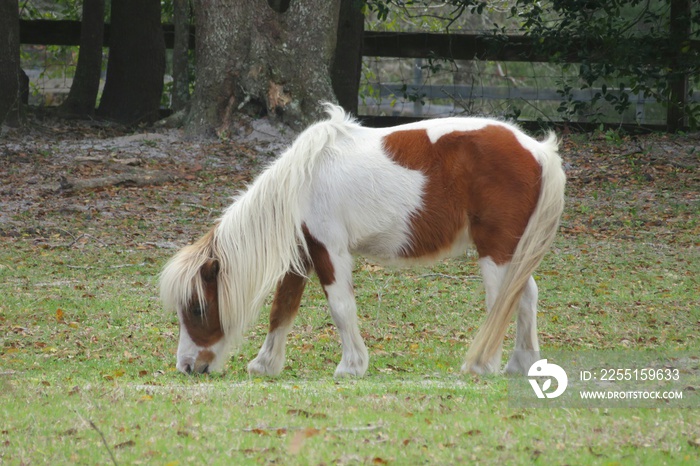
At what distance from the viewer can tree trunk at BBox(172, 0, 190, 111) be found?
18172 mm

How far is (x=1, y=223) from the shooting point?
40.3ft

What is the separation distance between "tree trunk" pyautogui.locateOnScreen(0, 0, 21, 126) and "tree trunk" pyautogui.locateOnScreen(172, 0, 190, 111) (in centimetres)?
343

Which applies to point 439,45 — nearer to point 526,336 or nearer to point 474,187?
point 474,187

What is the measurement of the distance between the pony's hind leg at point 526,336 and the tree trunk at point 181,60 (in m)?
12.3

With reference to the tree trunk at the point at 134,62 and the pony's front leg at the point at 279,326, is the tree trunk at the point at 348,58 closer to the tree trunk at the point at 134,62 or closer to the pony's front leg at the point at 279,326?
the tree trunk at the point at 134,62

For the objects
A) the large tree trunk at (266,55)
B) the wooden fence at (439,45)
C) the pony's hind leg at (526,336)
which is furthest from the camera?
the wooden fence at (439,45)

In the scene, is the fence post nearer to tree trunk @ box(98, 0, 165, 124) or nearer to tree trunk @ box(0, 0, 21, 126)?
tree trunk @ box(98, 0, 165, 124)

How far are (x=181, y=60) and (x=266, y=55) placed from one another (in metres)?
4.04

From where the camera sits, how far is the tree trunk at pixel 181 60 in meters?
18.2

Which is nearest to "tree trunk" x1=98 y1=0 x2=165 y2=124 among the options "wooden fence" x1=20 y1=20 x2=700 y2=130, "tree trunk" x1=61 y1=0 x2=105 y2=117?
"tree trunk" x1=61 y1=0 x2=105 y2=117

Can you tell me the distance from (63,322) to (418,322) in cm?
311

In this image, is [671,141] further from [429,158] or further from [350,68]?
[429,158]

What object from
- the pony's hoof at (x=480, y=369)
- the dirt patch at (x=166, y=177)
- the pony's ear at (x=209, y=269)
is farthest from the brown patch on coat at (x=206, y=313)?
the dirt patch at (x=166, y=177)

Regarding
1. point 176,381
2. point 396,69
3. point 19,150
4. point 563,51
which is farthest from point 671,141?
point 396,69
